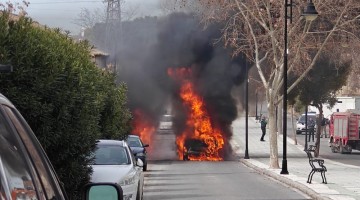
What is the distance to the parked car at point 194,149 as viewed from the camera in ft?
149

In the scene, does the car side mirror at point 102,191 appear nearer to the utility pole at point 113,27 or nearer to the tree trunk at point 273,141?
the tree trunk at point 273,141

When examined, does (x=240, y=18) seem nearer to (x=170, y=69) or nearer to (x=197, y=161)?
(x=197, y=161)

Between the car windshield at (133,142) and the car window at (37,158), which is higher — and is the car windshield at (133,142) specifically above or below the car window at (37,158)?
below

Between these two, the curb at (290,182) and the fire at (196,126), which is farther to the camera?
the fire at (196,126)

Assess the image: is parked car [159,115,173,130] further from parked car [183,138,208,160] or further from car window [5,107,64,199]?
car window [5,107,64,199]

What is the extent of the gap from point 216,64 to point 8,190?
48.3m

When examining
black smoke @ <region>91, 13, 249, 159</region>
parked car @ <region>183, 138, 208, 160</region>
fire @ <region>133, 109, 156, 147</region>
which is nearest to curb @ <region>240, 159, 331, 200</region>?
parked car @ <region>183, 138, 208, 160</region>

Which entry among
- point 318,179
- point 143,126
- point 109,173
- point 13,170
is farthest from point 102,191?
point 143,126

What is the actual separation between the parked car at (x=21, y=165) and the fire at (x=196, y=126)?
41939mm

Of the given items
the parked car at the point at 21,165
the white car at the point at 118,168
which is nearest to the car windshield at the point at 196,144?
the white car at the point at 118,168

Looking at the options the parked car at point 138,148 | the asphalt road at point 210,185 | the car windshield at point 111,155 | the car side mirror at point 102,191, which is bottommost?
the asphalt road at point 210,185

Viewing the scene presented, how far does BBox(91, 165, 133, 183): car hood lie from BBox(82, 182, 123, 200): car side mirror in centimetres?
975

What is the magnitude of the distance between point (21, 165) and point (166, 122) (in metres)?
50.5

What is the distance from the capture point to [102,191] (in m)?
4.30
